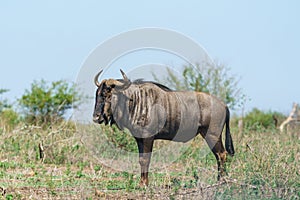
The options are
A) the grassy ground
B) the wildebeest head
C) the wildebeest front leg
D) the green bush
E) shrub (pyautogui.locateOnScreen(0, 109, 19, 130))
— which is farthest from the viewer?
the green bush

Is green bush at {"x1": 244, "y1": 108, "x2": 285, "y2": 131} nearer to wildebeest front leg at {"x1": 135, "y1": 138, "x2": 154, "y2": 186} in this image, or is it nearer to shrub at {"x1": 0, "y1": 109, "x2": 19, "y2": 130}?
shrub at {"x1": 0, "y1": 109, "x2": 19, "y2": 130}

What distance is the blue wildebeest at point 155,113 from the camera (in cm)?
839

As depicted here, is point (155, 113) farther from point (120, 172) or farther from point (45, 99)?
point (45, 99)

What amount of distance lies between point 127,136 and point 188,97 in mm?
2691

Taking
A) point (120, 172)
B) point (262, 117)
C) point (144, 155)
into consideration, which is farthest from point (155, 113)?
point (262, 117)

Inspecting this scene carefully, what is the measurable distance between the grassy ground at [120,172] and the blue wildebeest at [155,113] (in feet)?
1.46

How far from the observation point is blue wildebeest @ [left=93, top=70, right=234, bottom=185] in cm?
839

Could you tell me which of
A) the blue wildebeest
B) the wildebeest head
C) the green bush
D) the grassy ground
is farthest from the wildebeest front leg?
the green bush

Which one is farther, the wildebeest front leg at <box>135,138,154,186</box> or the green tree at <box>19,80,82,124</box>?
the green tree at <box>19,80,82,124</box>

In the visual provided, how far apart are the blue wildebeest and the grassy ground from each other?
1.46 ft

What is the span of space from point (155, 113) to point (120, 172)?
151cm

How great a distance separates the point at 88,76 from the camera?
10.3 metres

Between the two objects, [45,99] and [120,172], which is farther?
[45,99]

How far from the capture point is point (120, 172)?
9.68m
